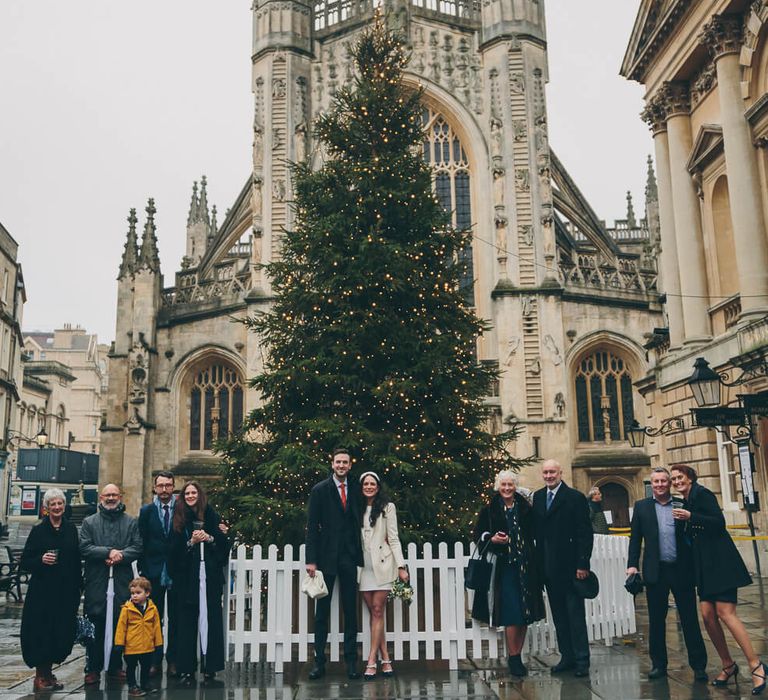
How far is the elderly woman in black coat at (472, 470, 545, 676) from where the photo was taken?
6641 millimetres

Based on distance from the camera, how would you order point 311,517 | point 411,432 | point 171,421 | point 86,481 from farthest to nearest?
point 86,481, point 171,421, point 411,432, point 311,517

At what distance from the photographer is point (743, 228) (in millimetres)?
14297

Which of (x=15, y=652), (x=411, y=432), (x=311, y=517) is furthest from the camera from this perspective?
(x=411, y=432)

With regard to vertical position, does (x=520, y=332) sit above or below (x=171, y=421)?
above

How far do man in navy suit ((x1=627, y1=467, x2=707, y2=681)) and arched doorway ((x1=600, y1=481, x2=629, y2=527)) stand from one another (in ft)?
68.5

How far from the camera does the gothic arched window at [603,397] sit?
1067 inches

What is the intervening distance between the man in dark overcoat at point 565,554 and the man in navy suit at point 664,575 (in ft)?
1.46

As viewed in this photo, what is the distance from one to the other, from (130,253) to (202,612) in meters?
23.9

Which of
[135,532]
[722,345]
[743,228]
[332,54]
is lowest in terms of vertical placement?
[135,532]

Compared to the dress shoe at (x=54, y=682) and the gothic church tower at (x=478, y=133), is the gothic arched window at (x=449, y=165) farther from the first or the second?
the dress shoe at (x=54, y=682)

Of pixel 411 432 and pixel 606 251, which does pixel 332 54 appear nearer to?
pixel 606 251

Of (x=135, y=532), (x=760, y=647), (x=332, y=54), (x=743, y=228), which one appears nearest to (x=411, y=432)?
(x=135, y=532)

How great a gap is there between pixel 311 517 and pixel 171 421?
22.2m

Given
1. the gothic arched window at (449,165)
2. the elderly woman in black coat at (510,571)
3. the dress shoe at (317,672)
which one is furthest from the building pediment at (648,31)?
the dress shoe at (317,672)
